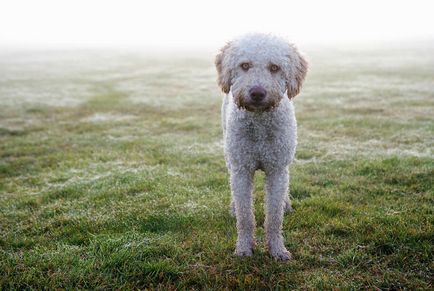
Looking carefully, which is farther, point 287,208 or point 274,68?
point 287,208

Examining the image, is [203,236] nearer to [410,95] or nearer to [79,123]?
[79,123]

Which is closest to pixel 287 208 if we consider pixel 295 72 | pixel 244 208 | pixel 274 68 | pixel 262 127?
pixel 244 208

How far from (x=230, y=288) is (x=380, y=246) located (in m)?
2.34

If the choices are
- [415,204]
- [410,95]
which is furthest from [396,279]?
[410,95]

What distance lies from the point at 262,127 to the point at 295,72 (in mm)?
882

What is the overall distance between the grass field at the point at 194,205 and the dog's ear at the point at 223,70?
2.35m

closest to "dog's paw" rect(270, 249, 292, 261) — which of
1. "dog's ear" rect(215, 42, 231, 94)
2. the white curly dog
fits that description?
the white curly dog

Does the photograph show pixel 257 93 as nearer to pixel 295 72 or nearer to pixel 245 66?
pixel 245 66

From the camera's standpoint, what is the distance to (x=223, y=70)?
18.7ft

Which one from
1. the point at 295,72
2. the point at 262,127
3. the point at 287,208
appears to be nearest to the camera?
the point at 295,72

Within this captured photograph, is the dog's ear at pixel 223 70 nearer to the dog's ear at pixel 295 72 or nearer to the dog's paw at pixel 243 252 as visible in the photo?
the dog's ear at pixel 295 72

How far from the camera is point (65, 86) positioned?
31250 millimetres

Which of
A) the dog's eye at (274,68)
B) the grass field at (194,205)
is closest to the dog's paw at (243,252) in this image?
the grass field at (194,205)

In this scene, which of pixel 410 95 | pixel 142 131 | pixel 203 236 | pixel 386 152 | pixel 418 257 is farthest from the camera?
pixel 410 95
